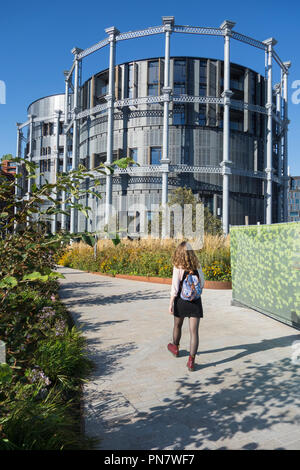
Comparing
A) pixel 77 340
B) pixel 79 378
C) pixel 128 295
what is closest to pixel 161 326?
pixel 77 340

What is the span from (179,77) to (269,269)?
31.7m

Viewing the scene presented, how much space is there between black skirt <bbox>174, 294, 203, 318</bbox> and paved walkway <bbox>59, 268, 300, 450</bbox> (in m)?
0.68

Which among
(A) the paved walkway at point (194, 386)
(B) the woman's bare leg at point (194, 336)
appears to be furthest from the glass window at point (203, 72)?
(B) the woman's bare leg at point (194, 336)

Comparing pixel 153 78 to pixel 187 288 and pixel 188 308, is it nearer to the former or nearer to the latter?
pixel 187 288

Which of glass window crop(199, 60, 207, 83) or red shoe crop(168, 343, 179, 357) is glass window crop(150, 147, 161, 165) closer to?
glass window crop(199, 60, 207, 83)

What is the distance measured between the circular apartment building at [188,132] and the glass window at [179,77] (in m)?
0.09

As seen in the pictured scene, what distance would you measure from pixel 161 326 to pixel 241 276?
8.98 feet

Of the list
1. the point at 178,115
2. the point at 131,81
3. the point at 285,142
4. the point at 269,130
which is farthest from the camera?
the point at 285,142

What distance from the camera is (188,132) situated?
33594mm

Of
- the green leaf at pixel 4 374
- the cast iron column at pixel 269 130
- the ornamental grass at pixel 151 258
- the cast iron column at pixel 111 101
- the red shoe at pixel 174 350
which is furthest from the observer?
the cast iron column at pixel 269 130

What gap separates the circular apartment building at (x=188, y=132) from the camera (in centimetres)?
3180

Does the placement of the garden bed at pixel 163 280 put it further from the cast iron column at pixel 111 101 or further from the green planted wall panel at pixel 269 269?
the cast iron column at pixel 111 101

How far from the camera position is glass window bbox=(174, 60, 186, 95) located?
33906 mm

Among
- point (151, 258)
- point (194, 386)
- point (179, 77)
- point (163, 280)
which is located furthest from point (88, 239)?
point (179, 77)
